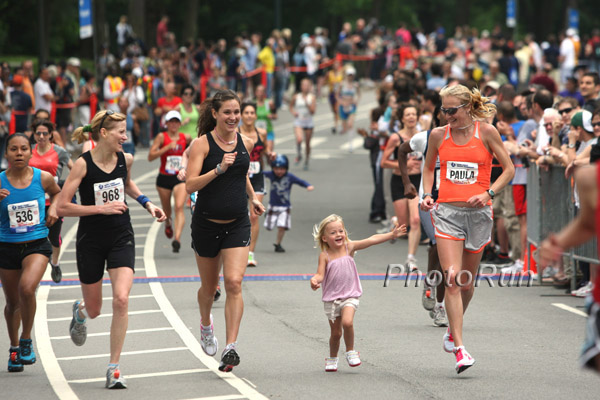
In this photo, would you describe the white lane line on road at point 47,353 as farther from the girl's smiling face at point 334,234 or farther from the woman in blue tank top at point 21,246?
the girl's smiling face at point 334,234

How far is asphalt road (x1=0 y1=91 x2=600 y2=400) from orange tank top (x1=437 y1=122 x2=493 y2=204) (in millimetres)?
1368

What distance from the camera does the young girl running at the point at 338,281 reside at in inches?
346

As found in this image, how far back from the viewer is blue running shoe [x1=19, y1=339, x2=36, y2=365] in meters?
9.19

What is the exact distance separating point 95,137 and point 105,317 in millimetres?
3419

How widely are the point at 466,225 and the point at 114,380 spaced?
290 cm

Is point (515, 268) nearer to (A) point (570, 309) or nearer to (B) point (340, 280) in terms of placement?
(A) point (570, 309)

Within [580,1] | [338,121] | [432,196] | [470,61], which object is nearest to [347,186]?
[338,121]

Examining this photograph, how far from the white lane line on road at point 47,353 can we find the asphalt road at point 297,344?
11 mm

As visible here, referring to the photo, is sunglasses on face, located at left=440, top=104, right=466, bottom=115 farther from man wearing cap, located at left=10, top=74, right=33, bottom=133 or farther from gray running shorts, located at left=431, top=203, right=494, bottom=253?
man wearing cap, located at left=10, top=74, right=33, bottom=133

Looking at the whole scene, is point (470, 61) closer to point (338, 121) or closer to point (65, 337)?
point (338, 121)

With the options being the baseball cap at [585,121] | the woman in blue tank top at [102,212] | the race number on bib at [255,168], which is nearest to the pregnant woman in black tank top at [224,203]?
the woman in blue tank top at [102,212]

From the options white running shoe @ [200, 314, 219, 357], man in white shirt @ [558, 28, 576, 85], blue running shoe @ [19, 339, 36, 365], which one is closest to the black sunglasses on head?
white running shoe @ [200, 314, 219, 357]

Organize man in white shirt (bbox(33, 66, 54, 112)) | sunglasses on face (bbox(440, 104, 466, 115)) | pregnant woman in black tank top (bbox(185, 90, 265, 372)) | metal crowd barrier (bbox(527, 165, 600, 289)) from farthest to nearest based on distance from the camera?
man in white shirt (bbox(33, 66, 54, 112)) → metal crowd barrier (bbox(527, 165, 600, 289)) → sunglasses on face (bbox(440, 104, 466, 115)) → pregnant woman in black tank top (bbox(185, 90, 265, 372))

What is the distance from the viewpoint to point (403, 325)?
10961 mm
